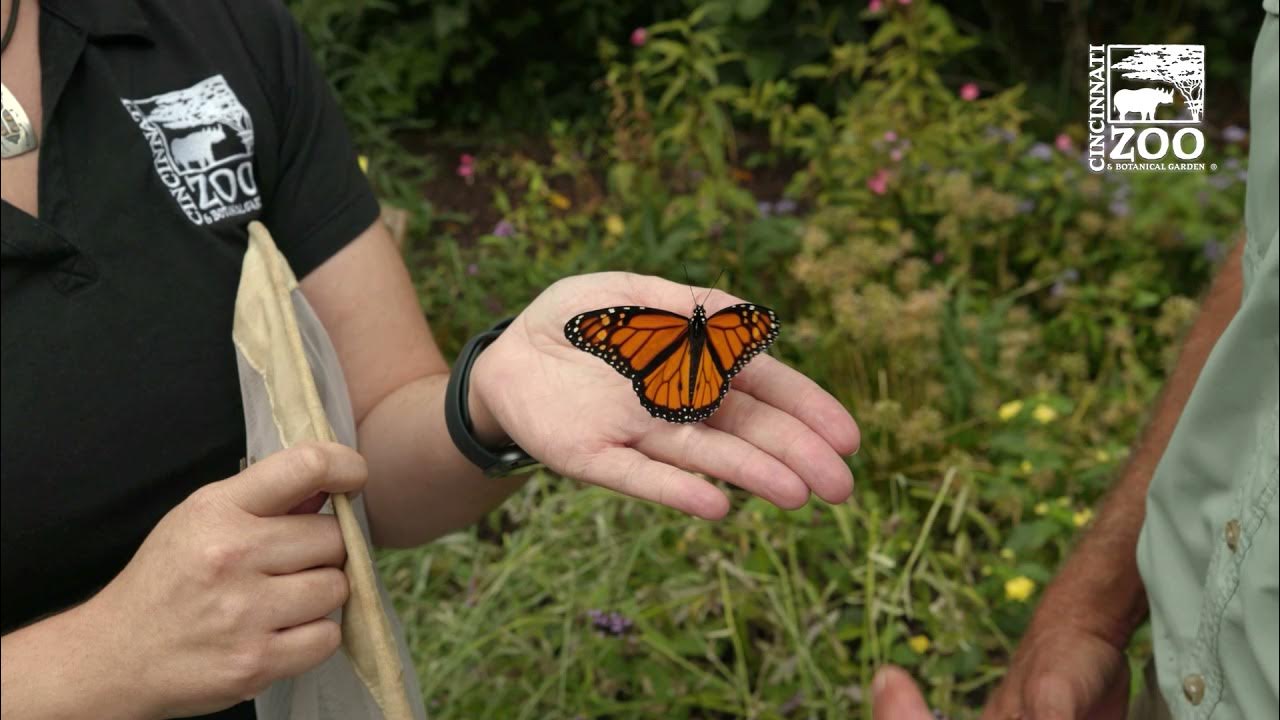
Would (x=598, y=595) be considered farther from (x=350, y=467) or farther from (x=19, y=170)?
(x=19, y=170)

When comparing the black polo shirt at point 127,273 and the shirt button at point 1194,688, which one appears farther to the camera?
the black polo shirt at point 127,273

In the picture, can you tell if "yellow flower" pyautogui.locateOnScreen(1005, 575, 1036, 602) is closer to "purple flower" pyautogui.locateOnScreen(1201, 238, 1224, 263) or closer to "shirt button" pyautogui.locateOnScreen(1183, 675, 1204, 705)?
"shirt button" pyautogui.locateOnScreen(1183, 675, 1204, 705)

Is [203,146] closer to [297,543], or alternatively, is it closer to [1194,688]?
[297,543]

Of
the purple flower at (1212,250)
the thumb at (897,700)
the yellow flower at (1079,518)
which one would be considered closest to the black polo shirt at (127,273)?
the thumb at (897,700)

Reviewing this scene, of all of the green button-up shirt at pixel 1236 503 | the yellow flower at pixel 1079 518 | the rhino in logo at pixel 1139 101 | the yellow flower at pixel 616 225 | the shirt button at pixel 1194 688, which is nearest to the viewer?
the green button-up shirt at pixel 1236 503

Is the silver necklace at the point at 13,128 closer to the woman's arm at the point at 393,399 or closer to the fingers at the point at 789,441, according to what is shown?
the woman's arm at the point at 393,399

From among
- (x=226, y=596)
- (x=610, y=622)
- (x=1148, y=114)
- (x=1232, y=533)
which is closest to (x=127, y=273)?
(x=226, y=596)
